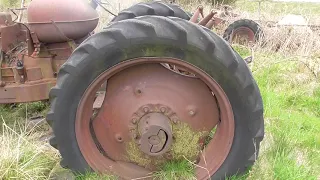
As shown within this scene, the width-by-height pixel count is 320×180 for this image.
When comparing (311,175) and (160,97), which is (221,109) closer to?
(160,97)

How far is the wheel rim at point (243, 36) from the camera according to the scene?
25.0 ft

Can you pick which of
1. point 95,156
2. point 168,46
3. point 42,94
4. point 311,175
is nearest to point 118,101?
point 95,156

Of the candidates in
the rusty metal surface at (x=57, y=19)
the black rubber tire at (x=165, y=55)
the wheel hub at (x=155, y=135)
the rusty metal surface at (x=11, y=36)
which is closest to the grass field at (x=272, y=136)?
the wheel hub at (x=155, y=135)

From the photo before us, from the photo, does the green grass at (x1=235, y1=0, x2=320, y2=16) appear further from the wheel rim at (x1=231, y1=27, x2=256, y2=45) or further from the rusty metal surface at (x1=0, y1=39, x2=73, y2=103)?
the rusty metal surface at (x1=0, y1=39, x2=73, y2=103)

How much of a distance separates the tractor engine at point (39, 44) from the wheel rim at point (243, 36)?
15.2ft

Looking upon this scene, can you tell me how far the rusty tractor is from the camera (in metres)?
2.32

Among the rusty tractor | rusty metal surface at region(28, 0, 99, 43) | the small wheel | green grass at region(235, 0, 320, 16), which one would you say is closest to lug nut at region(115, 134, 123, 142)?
the rusty tractor

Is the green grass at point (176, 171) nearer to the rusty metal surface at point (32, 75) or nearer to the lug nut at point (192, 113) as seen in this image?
the lug nut at point (192, 113)

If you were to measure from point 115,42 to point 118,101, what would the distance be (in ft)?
1.53

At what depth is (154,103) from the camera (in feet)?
8.36

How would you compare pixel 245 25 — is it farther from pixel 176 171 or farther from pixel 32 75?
pixel 176 171

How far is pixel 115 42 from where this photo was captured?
2.32 metres

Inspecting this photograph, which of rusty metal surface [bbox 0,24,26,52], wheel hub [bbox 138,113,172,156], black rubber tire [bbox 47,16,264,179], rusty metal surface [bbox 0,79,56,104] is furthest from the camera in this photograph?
rusty metal surface [bbox 0,24,26,52]

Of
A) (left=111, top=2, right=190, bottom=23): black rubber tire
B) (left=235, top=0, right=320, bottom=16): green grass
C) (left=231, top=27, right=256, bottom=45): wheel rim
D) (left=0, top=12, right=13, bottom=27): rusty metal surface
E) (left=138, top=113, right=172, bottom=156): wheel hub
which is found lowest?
(left=235, top=0, right=320, bottom=16): green grass
